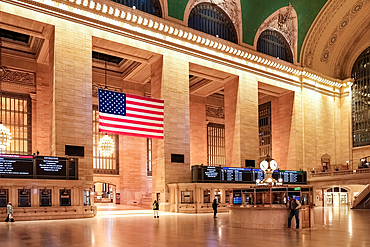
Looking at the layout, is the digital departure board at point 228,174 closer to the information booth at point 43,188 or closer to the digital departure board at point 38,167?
the information booth at point 43,188

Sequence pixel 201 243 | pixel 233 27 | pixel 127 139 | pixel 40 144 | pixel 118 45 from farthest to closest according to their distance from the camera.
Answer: pixel 127 139 < pixel 233 27 < pixel 40 144 < pixel 118 45 < pixel 201 243

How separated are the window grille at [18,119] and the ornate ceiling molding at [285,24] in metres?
14.9

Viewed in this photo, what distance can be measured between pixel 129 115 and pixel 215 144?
15438mm

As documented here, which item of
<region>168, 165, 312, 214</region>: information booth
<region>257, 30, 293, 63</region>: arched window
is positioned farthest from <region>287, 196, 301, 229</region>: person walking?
<region>257, 30, 293, 63</region>: arched window

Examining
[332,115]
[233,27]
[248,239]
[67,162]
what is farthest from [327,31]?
[248,239]

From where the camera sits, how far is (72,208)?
50.9 ft

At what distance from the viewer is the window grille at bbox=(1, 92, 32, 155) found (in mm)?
22422

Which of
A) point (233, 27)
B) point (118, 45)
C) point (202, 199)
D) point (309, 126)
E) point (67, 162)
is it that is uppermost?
point (233, 27)

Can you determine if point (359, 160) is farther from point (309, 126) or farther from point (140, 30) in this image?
point (140, 30)

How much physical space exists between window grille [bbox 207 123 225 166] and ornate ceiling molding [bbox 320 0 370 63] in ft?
32.5

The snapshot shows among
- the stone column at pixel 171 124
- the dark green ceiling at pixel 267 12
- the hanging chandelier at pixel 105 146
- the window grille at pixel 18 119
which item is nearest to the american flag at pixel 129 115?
the stone column at pixel 171 124

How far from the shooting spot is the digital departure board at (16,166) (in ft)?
46.5

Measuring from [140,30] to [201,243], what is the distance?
13843mm

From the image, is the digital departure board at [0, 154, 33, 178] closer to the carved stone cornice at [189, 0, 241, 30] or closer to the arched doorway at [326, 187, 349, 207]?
the carved stone cornice at [189, 0, 241, 30]
